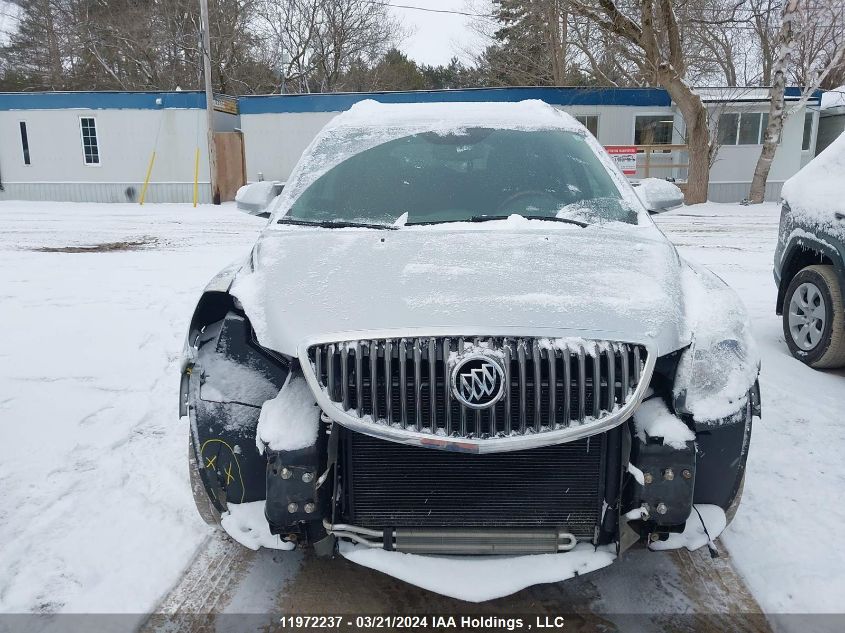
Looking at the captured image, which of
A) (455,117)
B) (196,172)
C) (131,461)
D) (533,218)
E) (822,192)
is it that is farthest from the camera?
(196,172)

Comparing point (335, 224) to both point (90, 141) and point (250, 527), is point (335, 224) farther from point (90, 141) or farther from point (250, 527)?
point (90, 141)

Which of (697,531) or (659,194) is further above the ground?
(659,194)

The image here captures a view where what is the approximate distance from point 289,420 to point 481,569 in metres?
0.75

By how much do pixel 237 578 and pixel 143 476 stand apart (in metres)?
1.03

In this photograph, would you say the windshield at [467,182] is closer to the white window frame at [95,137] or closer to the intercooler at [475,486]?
the intercooler at [475,486]

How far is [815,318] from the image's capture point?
4891 mm

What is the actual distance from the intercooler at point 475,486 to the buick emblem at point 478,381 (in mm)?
231

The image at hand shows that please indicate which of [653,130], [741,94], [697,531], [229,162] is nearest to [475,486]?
[697,531]

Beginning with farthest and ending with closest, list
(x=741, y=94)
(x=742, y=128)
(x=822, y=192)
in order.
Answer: (x=742, y=128)
(x=741, y=94)
(x=822, y=192)

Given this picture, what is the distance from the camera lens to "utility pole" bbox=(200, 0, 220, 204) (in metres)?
21.0

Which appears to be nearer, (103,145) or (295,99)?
(295,99)

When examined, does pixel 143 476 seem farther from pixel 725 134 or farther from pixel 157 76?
pixel 157 76

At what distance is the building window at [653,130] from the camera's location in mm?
24609

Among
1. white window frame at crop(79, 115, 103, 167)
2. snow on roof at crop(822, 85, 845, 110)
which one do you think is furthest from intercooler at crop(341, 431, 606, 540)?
snow on roof at crop(822, 85, 845, 110)
